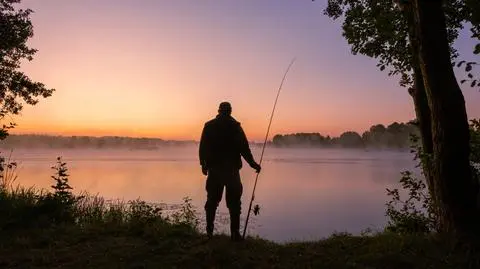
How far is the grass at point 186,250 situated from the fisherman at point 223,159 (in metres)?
0.69

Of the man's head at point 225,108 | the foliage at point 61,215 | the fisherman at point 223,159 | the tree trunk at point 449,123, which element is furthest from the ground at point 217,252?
the man's head at point 225,108

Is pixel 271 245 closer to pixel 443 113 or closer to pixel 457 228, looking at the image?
pixel 457 228

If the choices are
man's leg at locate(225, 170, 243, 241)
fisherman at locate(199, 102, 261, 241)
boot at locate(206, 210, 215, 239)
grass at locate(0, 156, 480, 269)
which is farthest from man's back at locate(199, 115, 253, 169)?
grass at locate(0, 156, 480, 269)

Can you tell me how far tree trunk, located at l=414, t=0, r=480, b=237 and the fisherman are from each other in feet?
10.6

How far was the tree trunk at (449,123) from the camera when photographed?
273 inches

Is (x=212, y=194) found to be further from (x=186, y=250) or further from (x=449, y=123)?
(x=449, y=123)

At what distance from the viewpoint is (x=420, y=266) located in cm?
642

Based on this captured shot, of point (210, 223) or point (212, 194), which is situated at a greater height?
point (212, 194)

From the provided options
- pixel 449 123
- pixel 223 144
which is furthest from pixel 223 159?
pixel 449 123

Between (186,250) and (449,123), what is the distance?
478 centimetres

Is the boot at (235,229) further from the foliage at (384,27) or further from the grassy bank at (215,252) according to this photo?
the foliage at (384,27)

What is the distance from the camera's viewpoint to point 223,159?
8219 millimetres

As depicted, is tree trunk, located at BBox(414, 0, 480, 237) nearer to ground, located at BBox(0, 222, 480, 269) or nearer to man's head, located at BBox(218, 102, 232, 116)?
ground, located at BBox(0, 222, 480, 269)

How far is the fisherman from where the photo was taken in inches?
321
